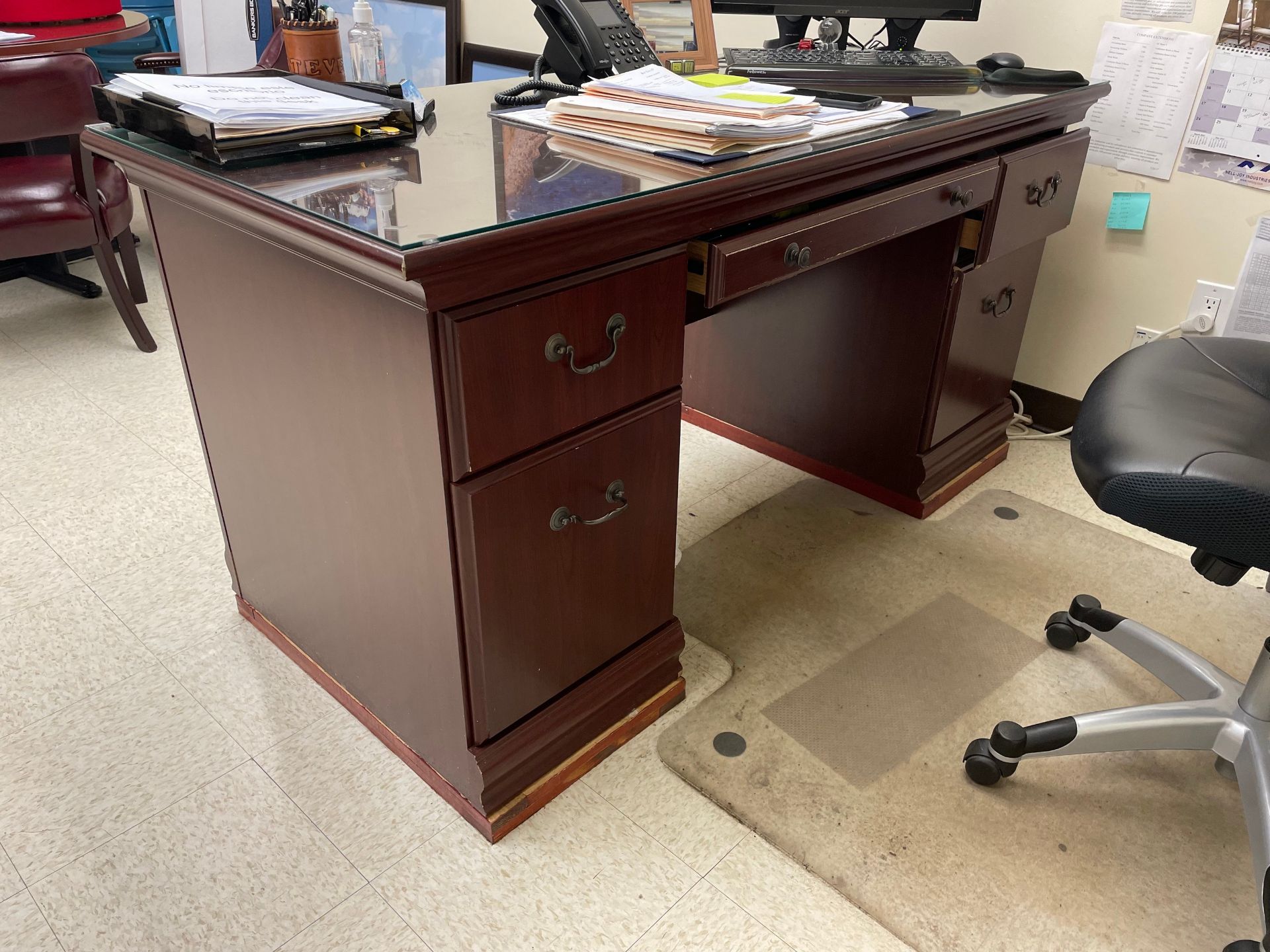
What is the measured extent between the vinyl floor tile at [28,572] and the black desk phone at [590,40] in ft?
4.17

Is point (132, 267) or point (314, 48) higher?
point (314, 48)

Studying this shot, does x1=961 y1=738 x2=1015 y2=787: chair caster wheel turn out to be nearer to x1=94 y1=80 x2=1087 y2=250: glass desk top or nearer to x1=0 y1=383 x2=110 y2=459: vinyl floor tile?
x1=94 y1=80 x2=1087 y2=250: glass desk top

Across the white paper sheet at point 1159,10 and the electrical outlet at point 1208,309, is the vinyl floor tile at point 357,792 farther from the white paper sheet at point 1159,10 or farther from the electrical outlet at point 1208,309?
the white paper sheet at point 1159,10

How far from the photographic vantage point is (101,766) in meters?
1.32

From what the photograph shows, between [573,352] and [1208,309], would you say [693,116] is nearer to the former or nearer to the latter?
[573,352]

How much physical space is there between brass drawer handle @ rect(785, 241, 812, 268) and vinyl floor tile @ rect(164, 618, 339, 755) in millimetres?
952

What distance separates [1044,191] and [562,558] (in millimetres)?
1203

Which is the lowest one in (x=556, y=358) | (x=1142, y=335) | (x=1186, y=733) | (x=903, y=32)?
(x=1186, y=733)

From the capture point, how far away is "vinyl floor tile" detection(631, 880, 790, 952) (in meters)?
1.10

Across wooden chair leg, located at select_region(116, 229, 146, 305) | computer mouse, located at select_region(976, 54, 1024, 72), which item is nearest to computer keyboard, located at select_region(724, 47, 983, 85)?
computer mouse, located at select_region(976, 54, 1024, 72)

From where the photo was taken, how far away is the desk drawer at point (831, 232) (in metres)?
1.11

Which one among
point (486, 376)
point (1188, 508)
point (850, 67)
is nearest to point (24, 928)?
point (486, 376)

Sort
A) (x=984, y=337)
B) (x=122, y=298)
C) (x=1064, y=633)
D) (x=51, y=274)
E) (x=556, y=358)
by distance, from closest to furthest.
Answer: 1. (x=556, y=358)
2. (x=1064, y=633)
3. (x=984, y=337)
4. (x=122, y=298)
5. (x=51, y=274)

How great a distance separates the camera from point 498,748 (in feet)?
3.90
